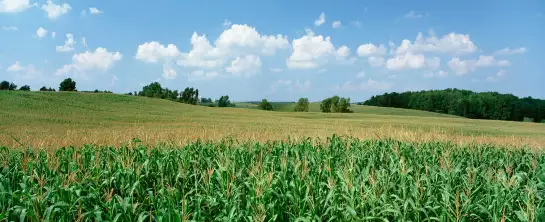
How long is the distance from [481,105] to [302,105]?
1475 inches

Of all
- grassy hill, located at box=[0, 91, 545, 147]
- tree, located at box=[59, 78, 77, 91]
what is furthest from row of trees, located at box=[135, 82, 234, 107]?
grassy hill, located at box=[0, 91, 545, 147]

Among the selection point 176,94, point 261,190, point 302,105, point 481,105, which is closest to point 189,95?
point 176,94

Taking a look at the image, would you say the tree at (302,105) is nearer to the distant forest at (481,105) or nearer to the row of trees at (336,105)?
the row of trees at (336,105)

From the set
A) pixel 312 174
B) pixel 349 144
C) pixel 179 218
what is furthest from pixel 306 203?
pixel 349 144

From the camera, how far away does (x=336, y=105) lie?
267 ft

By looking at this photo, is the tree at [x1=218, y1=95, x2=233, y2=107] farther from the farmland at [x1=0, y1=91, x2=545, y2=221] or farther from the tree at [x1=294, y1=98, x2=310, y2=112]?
the farmland at [x1=0, y1=91, x2=545, y2=221]

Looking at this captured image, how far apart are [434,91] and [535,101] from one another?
21974 mm

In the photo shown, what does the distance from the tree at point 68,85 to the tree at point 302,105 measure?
42014mm

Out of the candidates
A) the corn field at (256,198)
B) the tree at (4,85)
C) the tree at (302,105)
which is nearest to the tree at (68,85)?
the tree at (4,85)

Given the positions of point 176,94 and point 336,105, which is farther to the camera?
point 176,94

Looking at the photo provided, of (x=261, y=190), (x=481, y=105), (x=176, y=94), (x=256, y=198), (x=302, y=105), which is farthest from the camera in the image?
(x=176, y=94)

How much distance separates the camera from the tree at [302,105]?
87.2 metres

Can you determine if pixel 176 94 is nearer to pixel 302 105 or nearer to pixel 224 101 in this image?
pixel 224 101

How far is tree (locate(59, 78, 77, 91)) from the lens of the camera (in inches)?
2945
